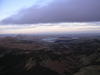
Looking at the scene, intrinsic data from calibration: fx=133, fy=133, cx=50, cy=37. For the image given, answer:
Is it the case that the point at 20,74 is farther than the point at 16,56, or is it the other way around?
the point at 16,56

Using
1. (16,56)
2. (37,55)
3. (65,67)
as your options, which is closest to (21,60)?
(16,56)

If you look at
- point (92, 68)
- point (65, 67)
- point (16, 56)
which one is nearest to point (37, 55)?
point (16, 56)

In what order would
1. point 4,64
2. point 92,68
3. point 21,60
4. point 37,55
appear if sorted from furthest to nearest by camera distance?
point 37,55, point 21,60, point 4,64, point 92,68

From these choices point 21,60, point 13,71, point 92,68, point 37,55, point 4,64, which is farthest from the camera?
point 37,55

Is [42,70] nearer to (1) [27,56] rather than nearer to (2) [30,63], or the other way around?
(2) [30,63]

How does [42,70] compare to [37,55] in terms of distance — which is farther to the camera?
[37,55]

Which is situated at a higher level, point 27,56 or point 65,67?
point 27,56

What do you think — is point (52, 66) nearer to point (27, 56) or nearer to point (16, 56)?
point (27, 56)

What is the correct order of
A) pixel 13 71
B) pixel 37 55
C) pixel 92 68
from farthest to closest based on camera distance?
pixel 37 55, pixel 13 71, pixel 92 68

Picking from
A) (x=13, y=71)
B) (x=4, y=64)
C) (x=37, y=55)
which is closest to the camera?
(x=13, y=71)

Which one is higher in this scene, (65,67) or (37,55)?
(37,55)
